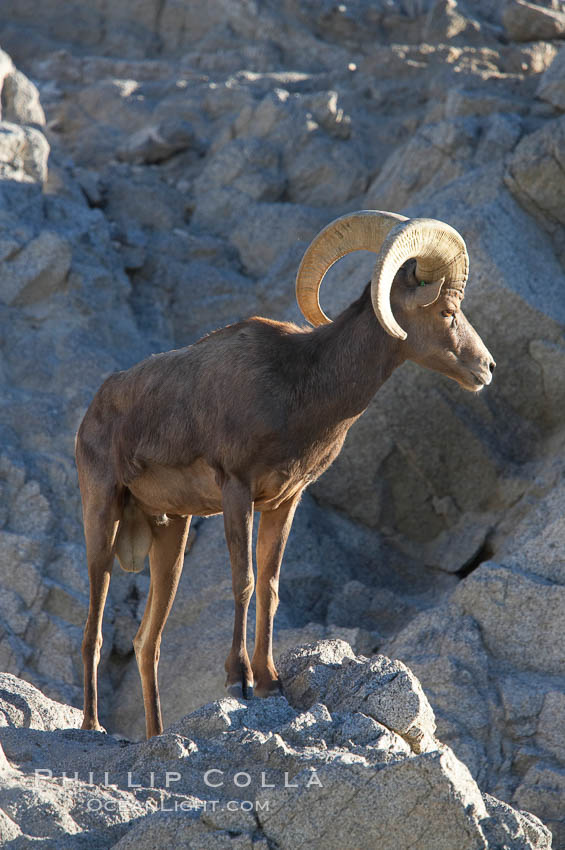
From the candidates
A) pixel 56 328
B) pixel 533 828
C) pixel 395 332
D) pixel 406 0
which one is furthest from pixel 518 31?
pixel 533 828

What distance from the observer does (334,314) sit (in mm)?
12586

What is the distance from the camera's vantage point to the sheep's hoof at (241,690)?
23.0ft

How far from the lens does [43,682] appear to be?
419 inches

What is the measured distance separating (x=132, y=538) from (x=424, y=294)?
2.90 metres

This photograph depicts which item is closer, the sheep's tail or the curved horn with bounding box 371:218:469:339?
the curved horn with bounding box 371:218:469:339

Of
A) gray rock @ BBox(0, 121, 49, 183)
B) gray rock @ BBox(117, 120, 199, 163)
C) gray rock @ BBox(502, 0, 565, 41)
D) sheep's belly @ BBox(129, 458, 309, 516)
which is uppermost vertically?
gray rock @ BBox(502, 0, 565, 41)

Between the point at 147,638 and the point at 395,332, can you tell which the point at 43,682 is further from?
the point at 395,332

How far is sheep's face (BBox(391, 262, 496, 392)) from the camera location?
25.1 feet

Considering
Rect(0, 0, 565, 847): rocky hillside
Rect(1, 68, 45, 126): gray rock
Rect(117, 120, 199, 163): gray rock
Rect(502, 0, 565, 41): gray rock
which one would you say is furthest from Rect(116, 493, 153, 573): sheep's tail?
Rect(502, 0, 565, 41): gray rock

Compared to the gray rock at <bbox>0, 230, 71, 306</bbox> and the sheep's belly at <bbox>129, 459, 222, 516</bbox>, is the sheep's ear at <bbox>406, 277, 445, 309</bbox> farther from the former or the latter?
the gray rock at <bbox>0, 230, 71, 306</bbox>

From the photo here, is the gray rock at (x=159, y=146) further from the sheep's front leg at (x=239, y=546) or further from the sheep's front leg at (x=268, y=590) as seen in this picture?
the sheep's front leg at (x=239, y=546)

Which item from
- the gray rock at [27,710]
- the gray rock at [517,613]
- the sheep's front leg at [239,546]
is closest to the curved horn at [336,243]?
the sheep's front leg at [239,546]

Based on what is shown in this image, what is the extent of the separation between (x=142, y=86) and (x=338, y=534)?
9.96m

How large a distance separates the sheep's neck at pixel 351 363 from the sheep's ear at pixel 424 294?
0.90ft
